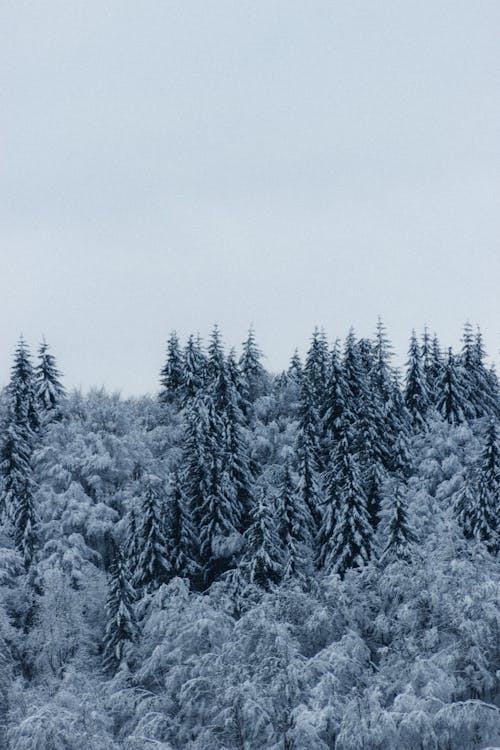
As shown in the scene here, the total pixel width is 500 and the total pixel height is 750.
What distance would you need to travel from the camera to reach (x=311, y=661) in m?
32.5

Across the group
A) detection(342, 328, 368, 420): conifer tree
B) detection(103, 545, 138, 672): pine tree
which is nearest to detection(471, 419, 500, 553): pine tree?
detection(342, 328, 368, 420): conifer tree

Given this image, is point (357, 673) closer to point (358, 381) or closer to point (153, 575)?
point (153, 575)

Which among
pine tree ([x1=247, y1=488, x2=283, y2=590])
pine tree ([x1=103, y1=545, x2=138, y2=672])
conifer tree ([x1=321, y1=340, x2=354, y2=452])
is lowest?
pine tree ([x1=103, y1=545, x2=138, y2=672])

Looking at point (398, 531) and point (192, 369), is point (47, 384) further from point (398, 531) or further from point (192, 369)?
point (398, 531)

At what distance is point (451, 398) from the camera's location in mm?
71750

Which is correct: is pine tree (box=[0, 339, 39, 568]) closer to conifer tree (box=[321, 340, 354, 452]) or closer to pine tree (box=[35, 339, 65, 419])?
pine tree (box=[35, 339, 65, 419])

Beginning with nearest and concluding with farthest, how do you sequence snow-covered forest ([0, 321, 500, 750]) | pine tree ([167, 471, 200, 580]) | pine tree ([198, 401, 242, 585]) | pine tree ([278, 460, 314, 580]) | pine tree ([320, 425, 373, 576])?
snow-covered forest ([0, 321, 500, 750]) → pine tree ([320, 425, 373, 576]) → pine tree ([278, 460, 314, 580]) → pine tree ([167, 471, 200, 580]) → pine tree ([198, 401, 242, 585])

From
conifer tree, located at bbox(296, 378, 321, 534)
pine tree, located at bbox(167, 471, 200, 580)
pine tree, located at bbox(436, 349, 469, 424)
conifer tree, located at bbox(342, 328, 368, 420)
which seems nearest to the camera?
pine tree, located at bbox(167, 471, 200, 580)

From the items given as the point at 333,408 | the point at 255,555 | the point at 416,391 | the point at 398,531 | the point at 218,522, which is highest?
the point at 416,391

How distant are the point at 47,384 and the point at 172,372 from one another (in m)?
12.9

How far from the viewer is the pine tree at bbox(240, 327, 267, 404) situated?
7875 cm

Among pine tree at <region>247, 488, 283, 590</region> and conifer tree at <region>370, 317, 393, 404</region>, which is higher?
conifer tree at <region>370, 317, 393, 404</region>

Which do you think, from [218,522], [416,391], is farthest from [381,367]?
[218,522]

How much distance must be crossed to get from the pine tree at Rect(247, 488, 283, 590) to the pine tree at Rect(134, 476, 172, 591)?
5.38 meters
